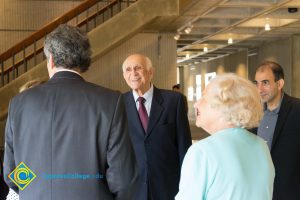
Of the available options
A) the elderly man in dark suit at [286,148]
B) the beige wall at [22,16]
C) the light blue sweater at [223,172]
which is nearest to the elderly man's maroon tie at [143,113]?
the elderly man in dark suit at [286,148]

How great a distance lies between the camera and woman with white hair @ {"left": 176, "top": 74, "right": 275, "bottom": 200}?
1.45 metres

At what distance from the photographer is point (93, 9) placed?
417 inches

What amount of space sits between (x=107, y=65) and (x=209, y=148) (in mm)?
9199

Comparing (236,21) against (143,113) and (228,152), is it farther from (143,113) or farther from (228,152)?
(228,152)

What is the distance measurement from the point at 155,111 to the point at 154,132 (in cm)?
15

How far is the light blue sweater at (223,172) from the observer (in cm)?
145

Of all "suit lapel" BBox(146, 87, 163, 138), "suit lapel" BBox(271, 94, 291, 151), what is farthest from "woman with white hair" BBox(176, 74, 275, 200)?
"suit lapel" BBox(146, 87, 163, 138)

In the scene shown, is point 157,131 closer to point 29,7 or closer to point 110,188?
point 110,188

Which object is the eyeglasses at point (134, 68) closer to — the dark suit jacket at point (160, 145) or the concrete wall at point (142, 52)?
the dark suit jacket at point (160, 145)

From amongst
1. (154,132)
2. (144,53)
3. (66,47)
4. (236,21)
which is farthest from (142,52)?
(66,47)

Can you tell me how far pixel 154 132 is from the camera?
9.41ft

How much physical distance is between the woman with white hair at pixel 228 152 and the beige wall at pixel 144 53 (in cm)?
895

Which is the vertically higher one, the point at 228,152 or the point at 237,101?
the point at 237,101

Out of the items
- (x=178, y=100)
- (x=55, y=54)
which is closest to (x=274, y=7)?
(x=178, y=100)
